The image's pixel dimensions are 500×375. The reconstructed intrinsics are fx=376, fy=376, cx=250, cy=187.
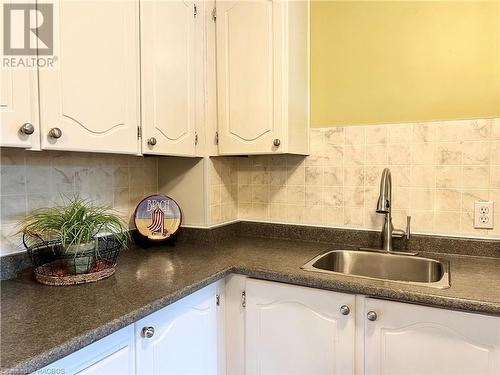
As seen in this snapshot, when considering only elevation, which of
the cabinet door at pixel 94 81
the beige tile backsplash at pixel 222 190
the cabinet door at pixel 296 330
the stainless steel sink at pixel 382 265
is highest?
the cabinet door at pixel 94 81

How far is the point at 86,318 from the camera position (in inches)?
38.4

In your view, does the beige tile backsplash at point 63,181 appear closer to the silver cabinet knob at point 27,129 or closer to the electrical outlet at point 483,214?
the silver cabinet knob at point 27,129

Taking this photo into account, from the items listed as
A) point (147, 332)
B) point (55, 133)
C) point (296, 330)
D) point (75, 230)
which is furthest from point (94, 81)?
point (296, 330)

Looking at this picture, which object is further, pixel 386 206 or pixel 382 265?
pixel 382 265

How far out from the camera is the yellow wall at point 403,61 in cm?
156

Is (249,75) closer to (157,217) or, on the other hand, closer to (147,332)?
(157,217)

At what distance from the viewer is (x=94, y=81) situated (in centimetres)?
128

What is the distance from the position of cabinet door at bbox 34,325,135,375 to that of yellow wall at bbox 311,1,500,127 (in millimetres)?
1323

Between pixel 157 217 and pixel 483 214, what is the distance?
4.74ft

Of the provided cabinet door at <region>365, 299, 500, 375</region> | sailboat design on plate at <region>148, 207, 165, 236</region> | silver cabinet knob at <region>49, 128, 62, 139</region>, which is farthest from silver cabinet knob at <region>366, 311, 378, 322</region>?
silver cabinet knob at <region>49, 128, 62, 139</region>

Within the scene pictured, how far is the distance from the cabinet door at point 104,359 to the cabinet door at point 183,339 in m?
0.04

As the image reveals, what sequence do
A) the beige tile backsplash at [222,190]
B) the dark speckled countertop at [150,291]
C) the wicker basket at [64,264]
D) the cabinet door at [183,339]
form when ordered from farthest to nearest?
the beige tile backsplash at [222,190]
the wicker basket at [64,264]
the cabinet door at [183,339]
the dark speckled countertop at [150,291]

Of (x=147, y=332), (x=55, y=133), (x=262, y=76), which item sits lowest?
(x=147, y=332)

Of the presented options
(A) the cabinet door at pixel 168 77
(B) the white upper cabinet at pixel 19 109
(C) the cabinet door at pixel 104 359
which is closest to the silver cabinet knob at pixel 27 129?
(B) the white upper cabinet at pixel 19 109
